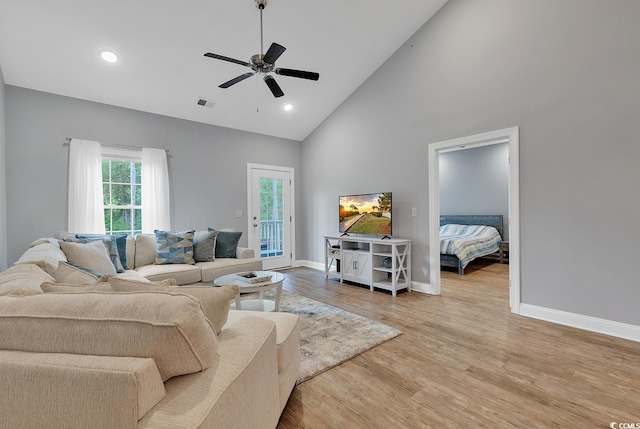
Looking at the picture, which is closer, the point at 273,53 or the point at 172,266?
the point at 273,53

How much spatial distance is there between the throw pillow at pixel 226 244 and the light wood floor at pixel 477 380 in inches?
90.2

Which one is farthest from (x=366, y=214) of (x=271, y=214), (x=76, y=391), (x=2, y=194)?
(x=2, y=194)

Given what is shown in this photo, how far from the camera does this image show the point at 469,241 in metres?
5.71

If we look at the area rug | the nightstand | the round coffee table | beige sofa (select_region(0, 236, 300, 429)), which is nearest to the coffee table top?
the round coffee table

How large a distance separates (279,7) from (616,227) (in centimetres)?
404

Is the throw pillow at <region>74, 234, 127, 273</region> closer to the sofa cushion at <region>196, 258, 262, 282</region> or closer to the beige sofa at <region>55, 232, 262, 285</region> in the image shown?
the beige sofa at <region>55, 232, 262, 285</region>

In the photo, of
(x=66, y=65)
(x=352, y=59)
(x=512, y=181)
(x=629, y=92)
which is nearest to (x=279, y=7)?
(x=352, y=59)

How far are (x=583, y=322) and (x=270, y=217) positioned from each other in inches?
187

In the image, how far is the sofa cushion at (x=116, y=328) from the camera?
833 mm

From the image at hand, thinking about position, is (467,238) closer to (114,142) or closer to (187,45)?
(187,45)

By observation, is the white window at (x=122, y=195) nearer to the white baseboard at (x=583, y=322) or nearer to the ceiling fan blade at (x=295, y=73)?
the ceiling fan blade at (x=295, y=73)

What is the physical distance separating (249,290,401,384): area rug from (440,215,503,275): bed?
3014mm

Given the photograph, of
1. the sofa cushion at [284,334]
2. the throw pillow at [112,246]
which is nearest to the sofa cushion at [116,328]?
the sofa cushion at [284,334]

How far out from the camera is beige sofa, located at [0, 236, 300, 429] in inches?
29.0
